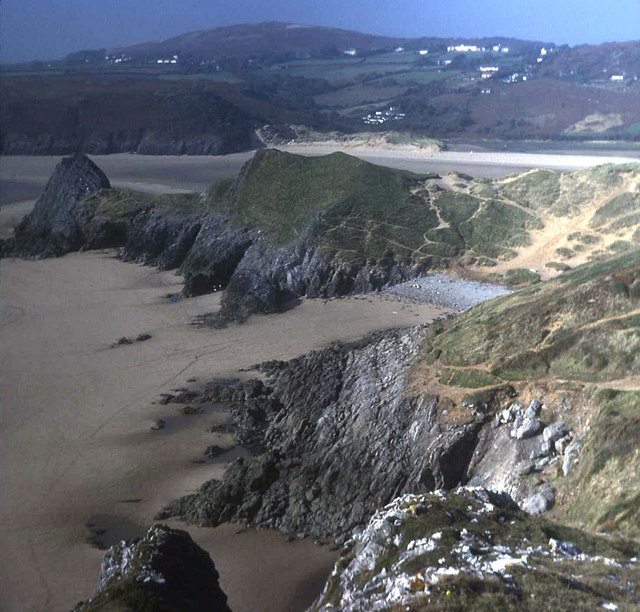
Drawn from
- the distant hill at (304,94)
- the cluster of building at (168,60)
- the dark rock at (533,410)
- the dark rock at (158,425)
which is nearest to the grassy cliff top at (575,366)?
the dark rock at (533,410)

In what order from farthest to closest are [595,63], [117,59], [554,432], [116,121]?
[117,59] → [595,63] → [116,121] → [554,432]

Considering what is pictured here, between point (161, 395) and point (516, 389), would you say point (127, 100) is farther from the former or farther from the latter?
point (516, 389)

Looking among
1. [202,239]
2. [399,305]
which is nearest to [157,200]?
[202,239]

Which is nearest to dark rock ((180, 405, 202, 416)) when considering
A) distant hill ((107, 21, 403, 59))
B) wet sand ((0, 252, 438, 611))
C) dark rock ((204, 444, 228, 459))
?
wet sand ((0, 252, 438, 611))

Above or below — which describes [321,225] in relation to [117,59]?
below

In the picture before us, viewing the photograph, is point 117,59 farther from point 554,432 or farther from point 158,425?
point 554,432

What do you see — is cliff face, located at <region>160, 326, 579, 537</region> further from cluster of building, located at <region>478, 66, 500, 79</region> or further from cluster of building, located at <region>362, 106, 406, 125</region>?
cluster of building, located at <region>478, 66, 500, 79</region>

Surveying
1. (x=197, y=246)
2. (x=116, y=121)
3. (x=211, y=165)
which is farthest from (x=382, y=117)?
(x=197, y=246)
